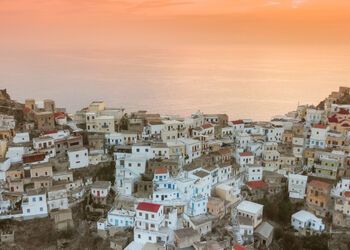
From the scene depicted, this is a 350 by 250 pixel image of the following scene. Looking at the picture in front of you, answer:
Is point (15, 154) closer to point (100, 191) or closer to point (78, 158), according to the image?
point (78, 158)

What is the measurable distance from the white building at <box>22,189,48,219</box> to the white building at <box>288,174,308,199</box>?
17.3 metres

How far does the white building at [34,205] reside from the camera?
26.4 m

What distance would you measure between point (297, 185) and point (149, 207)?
11.7m

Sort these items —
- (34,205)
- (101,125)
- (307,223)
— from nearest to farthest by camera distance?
(34,205)
(307,223)
(101,125)

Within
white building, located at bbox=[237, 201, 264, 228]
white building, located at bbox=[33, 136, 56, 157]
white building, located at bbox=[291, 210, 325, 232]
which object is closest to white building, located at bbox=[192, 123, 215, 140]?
white building, located at bbox=[237, 201, 264, 228]

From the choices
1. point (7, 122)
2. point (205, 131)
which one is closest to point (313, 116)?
point (205, 131)

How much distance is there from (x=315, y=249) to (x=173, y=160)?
11.4m

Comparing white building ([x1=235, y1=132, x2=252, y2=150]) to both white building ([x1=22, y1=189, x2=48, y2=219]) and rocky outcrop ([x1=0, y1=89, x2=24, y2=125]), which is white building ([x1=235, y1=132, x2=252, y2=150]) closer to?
white building ([x1=22, y1=189, x2=48, y2=219])

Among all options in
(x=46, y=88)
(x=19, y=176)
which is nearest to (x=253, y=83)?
(x=46, y=88)

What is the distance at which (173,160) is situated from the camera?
3069 centimetres

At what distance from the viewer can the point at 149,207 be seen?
80.8 feet

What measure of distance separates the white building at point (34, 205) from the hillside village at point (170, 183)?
62 millimetres

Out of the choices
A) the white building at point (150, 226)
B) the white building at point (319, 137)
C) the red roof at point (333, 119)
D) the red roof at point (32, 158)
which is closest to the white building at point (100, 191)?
the white building at point (150, 226)

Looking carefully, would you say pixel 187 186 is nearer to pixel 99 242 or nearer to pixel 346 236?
pixel 99 242
